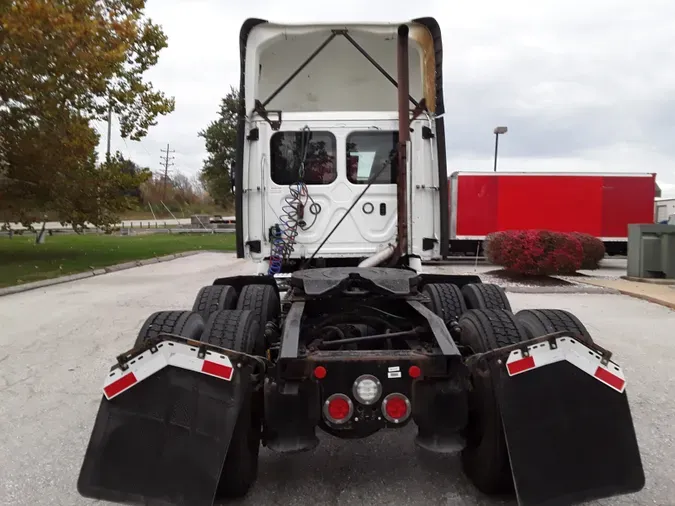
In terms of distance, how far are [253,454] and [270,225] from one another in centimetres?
342

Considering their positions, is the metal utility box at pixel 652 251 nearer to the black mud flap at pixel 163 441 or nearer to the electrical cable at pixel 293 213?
the electrical cable at pixel 293 213

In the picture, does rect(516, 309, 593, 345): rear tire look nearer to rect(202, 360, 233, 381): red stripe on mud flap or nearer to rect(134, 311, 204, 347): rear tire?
rect(202, 360, 233, 381): red stripe on mud flap

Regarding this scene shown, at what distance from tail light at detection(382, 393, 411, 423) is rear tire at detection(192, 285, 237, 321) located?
2037 millimetres

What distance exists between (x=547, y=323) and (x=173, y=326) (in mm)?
2242

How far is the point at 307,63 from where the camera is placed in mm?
6328

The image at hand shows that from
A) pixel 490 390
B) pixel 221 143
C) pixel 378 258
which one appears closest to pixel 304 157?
pixel 378 258

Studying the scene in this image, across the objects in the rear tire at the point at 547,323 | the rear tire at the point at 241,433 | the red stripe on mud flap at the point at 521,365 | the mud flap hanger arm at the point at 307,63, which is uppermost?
the mud flap hanger arm at the point at 307,63

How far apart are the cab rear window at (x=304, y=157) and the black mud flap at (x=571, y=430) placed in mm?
3884

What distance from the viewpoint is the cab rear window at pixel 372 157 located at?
6.04m

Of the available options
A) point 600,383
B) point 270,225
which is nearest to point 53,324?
point 270,225

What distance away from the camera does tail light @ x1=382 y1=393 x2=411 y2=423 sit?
2.83m

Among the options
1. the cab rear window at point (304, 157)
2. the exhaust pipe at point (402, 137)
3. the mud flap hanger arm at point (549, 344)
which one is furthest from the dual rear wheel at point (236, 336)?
the cab rear window at point (304, 157)

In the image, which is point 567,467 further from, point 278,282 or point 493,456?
point 278,282

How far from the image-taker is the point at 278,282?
18.7 ft
